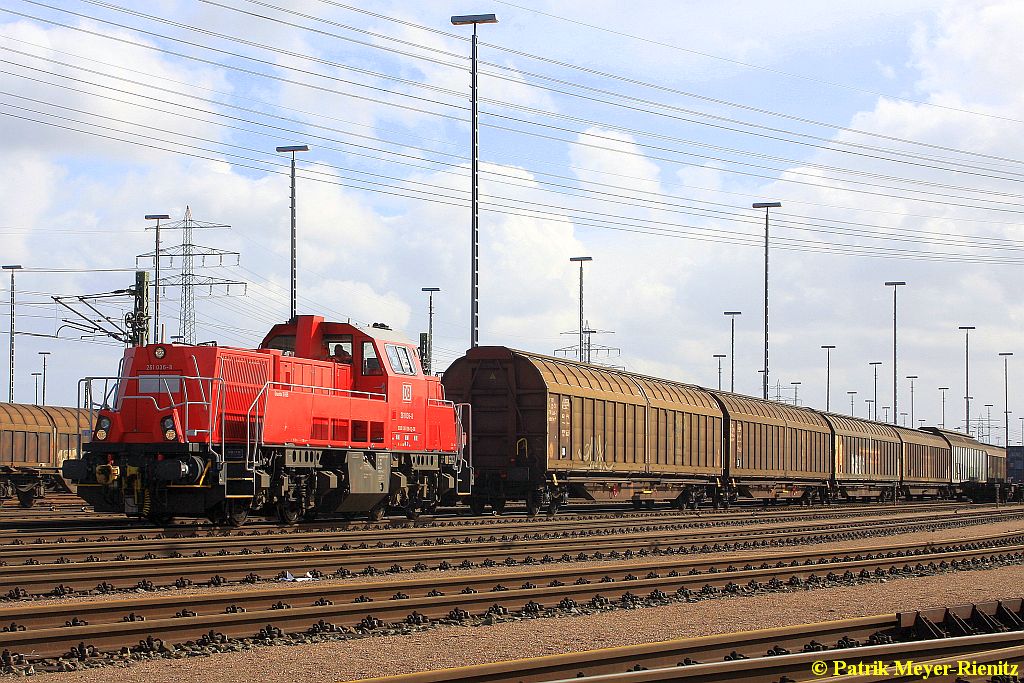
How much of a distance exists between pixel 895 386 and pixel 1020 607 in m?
64.7

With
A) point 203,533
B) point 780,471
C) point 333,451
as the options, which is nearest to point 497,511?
point 333,451

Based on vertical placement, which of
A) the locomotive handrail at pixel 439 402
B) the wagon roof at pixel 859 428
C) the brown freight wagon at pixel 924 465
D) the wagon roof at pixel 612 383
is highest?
the wagon roof at pixel 612 383

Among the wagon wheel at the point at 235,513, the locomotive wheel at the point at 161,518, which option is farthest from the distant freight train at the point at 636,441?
the locomotive wheel at the point at 161,518

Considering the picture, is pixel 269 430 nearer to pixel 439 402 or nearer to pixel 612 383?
pixel 439 402

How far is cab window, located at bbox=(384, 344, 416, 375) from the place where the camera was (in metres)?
23.8

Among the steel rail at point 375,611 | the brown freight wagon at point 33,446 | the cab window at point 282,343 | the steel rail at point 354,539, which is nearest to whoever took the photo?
the steel rail at point 375,611

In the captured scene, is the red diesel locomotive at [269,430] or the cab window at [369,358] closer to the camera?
the red diesel locomotive at [269,430]

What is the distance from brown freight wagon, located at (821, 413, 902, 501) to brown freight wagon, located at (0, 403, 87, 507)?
30.0 m

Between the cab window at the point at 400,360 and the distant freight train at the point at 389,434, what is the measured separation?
0.05 meters

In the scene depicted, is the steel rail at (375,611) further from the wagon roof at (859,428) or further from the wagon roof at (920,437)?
the wagon roof at (920,437)

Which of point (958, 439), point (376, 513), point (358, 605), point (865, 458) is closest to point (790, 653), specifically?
point (358, 605)

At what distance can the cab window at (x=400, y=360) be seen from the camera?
78.1 feet

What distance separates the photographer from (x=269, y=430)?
2002cm

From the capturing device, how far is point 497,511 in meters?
30.9
